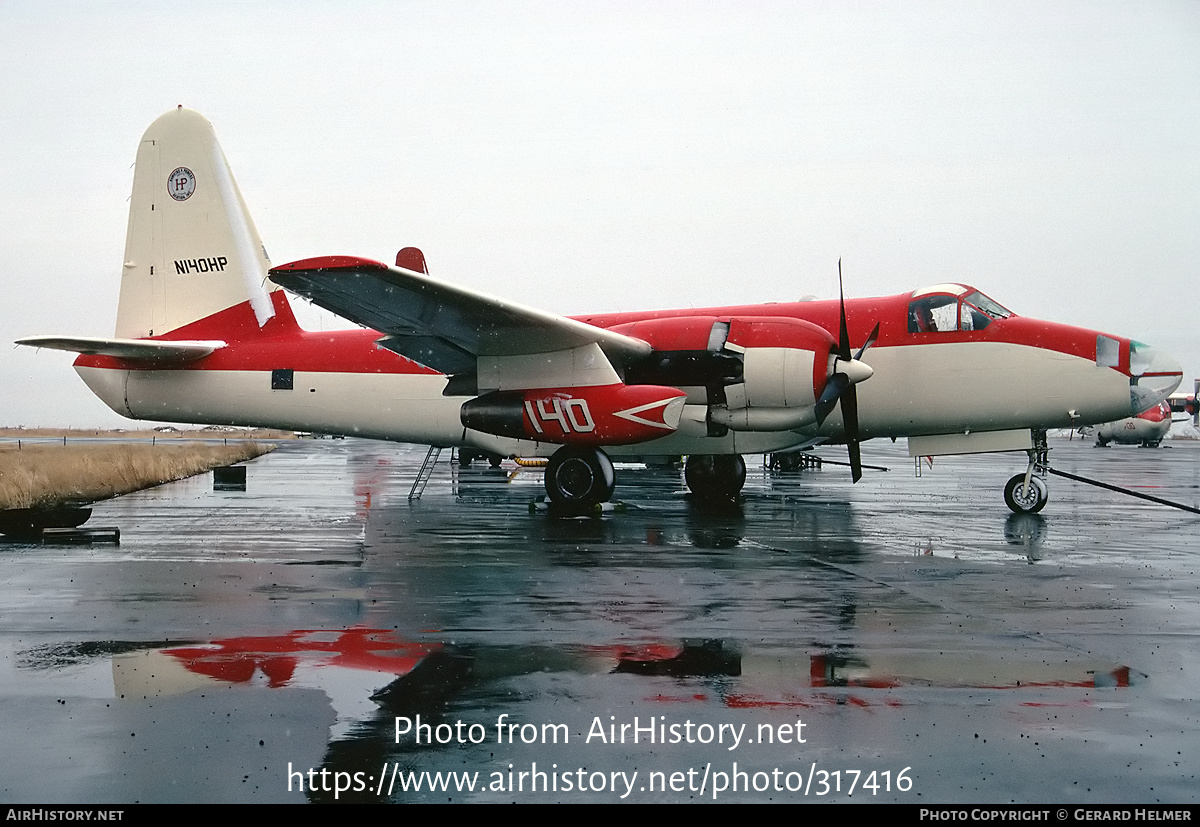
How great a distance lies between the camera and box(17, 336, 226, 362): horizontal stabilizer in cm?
1961

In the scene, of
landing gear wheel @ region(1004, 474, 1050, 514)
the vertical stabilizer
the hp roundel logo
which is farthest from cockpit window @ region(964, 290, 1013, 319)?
the hp roundel logo

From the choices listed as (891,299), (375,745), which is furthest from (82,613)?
(891,299)

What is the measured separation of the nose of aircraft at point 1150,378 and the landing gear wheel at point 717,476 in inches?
277

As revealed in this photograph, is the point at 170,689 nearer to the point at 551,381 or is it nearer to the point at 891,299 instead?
the point at 551,381

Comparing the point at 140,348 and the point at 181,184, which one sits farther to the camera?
the point at 181,184

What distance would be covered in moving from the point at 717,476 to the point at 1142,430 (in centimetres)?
4926

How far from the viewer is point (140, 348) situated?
20.2 m

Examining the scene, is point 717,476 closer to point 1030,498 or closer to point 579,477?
point 579,477

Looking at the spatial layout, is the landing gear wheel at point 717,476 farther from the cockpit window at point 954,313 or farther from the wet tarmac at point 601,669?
the wet tarmac at point 601,669

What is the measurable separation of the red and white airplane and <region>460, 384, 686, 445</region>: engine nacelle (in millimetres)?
32

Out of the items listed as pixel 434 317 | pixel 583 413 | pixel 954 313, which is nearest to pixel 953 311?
pixel 954 313

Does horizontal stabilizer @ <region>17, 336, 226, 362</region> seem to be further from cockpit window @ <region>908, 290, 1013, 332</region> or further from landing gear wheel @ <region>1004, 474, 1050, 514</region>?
landing gear wheel @ <region>1004, 474, 1050, 514</region>

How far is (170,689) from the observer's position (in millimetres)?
5961
